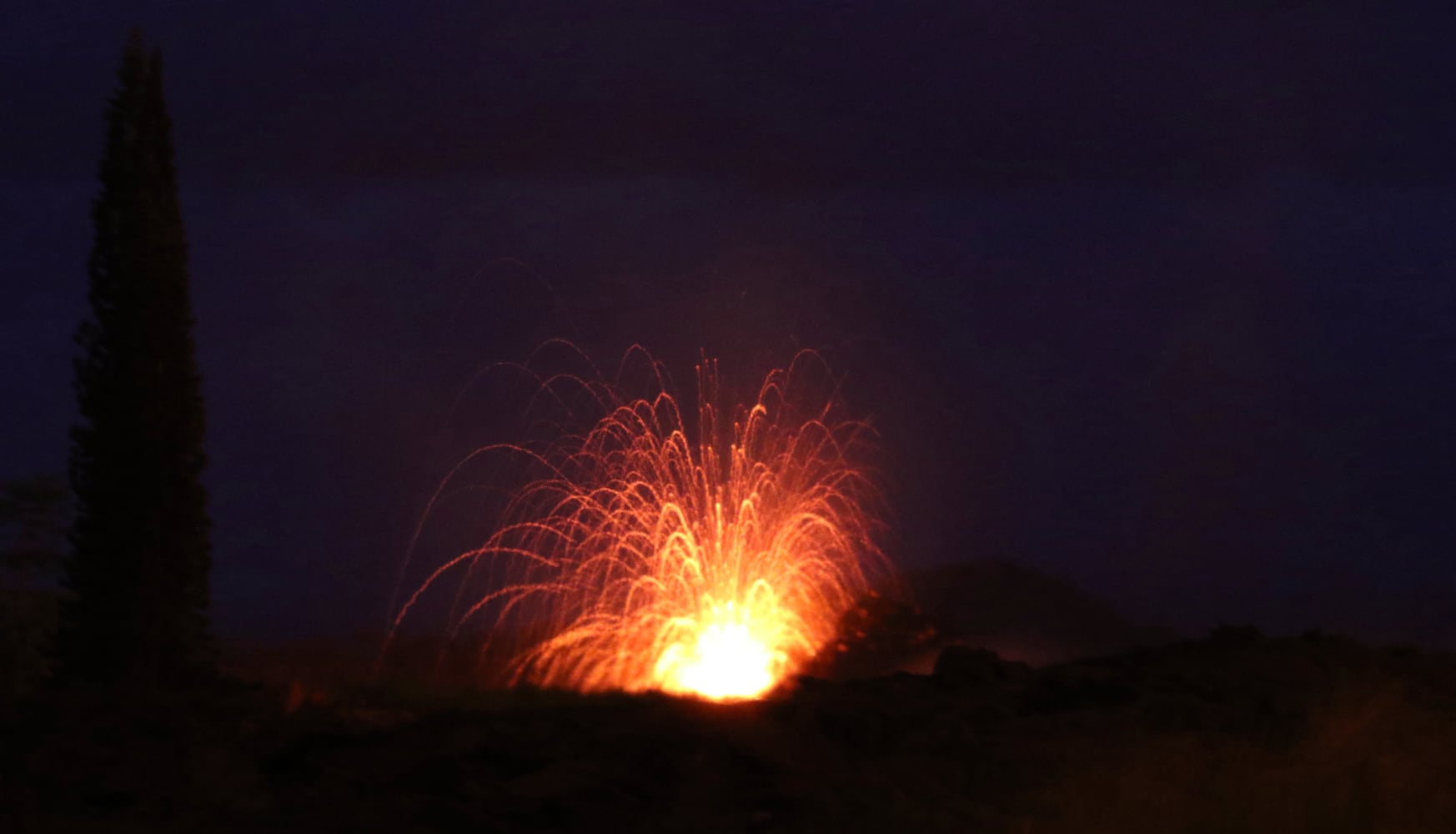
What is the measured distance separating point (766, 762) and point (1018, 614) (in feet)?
58.8

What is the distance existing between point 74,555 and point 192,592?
1.89m

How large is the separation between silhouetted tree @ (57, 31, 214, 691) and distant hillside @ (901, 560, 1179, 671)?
42.5ft

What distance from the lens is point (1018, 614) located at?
29703 millimetres

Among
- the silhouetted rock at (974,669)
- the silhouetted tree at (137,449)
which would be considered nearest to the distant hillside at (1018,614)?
the silhouetted rock at (974,669)

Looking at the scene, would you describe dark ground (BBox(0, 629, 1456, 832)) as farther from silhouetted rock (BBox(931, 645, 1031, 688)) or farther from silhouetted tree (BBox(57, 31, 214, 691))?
silhouetted tree (BBox(57, 31, 214, 691))

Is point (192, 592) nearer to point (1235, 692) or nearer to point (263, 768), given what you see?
point (263, 768)

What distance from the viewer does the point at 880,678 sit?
58.3ft

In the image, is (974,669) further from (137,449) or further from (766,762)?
(137,449)

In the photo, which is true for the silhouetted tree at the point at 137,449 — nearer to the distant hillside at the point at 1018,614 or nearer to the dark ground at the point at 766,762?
the dark ground at the point at 766,762

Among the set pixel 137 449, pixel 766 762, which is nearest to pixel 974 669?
pixel 766 762

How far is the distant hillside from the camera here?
1043 inches

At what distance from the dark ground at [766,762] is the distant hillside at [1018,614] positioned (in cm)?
846

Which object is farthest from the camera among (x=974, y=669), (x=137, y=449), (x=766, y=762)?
(x=137, y=449)

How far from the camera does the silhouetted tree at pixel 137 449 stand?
21062mm
